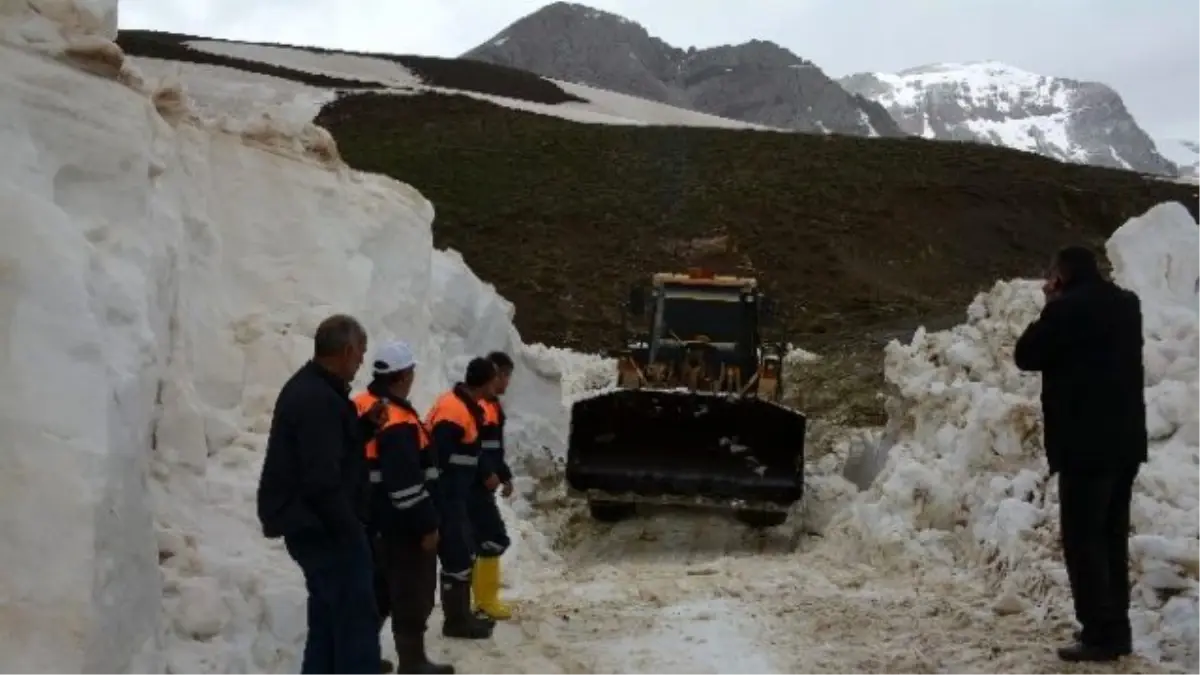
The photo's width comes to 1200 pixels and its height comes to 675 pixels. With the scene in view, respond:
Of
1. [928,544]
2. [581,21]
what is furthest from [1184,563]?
[581,21]

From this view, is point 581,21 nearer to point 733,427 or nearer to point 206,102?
point 206,102

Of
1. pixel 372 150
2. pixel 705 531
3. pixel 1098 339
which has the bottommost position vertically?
pixel 705 531

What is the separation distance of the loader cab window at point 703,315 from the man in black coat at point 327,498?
781 centimetres

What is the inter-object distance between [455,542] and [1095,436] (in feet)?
9.84

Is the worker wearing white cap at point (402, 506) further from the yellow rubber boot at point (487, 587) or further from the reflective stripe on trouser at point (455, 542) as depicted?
the yellow rubber boot at point (487, 587)

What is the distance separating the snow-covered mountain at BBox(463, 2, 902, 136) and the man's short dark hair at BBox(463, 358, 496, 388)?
99.1 metres

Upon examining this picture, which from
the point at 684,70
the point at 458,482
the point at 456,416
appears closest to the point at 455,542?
the point at 458,482

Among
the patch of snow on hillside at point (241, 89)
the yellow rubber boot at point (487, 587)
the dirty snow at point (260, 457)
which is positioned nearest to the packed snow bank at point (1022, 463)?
the dirty snow at point (260, 457)

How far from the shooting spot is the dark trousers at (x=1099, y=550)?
517cm

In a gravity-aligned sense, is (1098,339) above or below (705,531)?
above

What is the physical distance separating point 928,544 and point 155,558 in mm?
4654

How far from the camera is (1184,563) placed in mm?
5629

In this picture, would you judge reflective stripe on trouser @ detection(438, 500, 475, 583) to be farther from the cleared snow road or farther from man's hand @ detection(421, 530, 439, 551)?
man's hand @ detection(421, 530, 439, 551)

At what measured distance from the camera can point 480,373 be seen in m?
5.99
